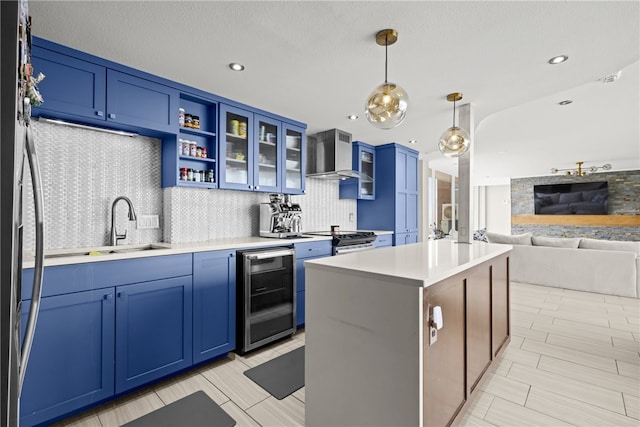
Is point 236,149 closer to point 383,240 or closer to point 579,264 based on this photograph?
point 383,240

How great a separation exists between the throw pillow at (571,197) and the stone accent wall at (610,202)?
0.40 metres

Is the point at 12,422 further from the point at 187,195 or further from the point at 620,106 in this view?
the point at 620,106

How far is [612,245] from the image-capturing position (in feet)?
14.5

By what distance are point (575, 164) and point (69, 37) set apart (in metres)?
10.6

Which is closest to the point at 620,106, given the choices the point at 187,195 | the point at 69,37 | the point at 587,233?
the point at 187,195

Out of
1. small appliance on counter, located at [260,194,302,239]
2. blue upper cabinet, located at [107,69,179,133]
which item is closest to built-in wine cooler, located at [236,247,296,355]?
small appliance on counter, located at [260,194,302,239]

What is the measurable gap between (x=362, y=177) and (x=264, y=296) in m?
2.68

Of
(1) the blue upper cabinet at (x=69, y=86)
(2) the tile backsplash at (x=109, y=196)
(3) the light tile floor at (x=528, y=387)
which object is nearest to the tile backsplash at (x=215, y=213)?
(2) the tile backsplash at (x=109, y=196)

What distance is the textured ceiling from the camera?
5.57 ft

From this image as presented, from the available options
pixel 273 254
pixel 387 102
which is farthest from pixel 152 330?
pixel 387 102

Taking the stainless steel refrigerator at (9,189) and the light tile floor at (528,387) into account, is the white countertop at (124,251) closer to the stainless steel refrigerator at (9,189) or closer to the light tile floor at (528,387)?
the light tile floor at (528,387)

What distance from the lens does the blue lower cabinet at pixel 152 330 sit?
1992 millimetres

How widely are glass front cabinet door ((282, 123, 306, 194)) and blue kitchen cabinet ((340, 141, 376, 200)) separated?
1186 mm

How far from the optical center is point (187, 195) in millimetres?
2922
